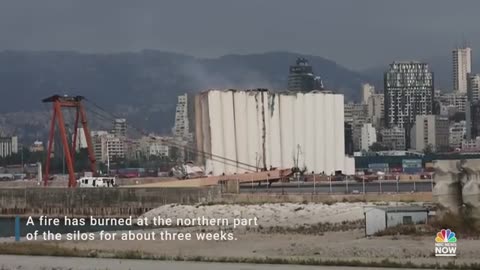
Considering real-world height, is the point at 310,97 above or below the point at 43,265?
above

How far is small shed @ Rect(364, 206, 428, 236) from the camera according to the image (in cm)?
3075

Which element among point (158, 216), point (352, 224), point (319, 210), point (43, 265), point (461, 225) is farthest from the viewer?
point (158, 216)

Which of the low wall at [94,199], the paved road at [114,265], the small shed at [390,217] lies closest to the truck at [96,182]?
the low wall at [94,199]

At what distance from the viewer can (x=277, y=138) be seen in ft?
410

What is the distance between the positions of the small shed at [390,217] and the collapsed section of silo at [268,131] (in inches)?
3124

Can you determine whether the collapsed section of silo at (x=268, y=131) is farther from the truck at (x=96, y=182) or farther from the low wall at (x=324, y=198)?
the low wall at (x=324, y=198)

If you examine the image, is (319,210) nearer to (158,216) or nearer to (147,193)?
(158,216)

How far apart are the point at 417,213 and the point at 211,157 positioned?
268 feet

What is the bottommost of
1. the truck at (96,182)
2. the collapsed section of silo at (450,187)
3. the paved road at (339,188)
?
the paved road at (339,188)

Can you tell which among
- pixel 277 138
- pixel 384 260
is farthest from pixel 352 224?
pixel 277 138

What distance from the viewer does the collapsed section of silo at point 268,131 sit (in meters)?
114

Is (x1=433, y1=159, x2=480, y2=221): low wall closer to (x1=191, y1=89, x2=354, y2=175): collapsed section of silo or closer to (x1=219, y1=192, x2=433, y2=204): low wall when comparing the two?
(x1=219, y1=192, x2=433, y2=204): low wall

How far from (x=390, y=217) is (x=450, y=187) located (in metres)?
2.68

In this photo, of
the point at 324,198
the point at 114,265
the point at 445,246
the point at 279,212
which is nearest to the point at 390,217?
the point at 445,246
